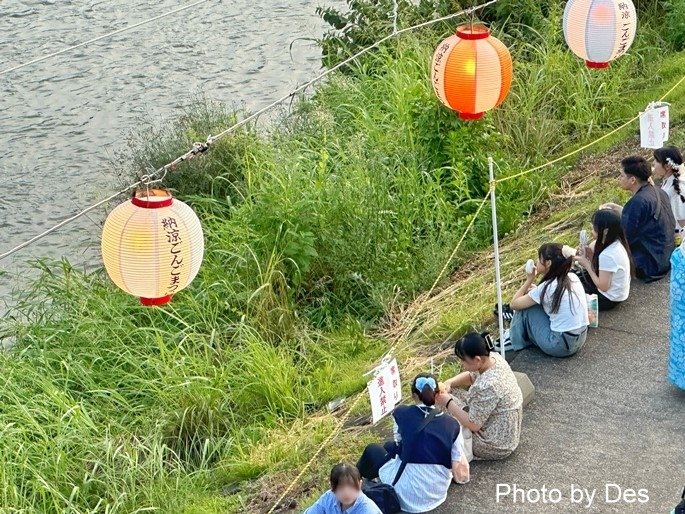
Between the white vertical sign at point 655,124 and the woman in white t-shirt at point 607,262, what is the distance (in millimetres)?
1503

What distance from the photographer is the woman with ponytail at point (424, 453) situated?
20.7ft

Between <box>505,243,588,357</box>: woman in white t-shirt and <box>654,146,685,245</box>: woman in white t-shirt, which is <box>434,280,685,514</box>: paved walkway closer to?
<box>505,243,588,357</box>: woman in white t-shirt

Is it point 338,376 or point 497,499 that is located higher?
point 497,499

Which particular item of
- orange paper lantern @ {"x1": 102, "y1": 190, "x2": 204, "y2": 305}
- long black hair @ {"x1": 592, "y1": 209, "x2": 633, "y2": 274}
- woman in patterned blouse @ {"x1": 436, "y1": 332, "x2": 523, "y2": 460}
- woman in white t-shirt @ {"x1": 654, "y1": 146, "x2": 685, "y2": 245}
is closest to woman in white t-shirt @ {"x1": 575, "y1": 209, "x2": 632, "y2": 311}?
long black hair @ {"x1": 592, "y1": 209, "x2": 633, "y2": 274}

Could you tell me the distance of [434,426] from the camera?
6.30m

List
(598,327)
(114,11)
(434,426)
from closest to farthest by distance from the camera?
1. (434,426)
2. (598,327)
3. (114,11)

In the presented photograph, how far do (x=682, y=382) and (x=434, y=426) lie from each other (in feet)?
6.70

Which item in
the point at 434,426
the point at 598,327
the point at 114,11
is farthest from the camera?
the point at 114,11

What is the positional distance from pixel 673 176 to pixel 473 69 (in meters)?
1.87

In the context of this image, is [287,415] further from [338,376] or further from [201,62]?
[201,62]

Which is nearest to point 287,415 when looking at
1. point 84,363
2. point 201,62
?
point 84,363

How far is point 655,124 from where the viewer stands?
933 cm

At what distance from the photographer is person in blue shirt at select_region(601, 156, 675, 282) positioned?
27.9 feet

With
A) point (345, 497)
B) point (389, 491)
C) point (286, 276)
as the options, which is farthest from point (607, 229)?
point (345, 497)
